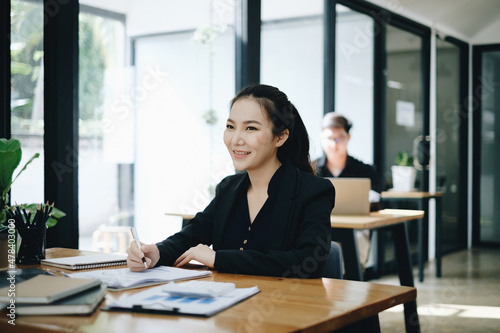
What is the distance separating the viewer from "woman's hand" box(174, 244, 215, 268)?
5.69 ft

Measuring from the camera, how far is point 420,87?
6816 mm

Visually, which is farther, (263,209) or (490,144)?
(490,144)

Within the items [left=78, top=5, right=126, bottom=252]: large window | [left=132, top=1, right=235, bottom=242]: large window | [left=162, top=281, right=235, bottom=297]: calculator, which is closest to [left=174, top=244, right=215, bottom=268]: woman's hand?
[left=162, top=281, right=235, bottom=297]: calculator

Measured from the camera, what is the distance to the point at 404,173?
6.00m

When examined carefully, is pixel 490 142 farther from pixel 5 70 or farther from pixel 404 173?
pixel 5 70

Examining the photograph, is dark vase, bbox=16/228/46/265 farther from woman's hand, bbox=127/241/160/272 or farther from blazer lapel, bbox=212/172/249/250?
blazer lapel, bbox=212/172/249/250

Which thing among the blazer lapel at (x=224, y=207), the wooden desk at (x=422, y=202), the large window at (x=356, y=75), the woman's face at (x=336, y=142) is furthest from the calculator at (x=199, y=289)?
the wooden desk at (x=422, y=202)

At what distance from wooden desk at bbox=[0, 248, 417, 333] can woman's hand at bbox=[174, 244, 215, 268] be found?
0.26 m

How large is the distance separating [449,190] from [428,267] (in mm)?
1429

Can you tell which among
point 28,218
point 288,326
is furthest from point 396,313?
point 288,326

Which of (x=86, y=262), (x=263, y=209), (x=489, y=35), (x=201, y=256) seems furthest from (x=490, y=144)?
(x=86, y=262)

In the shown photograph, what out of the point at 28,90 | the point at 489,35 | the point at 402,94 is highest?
the point at 489,35

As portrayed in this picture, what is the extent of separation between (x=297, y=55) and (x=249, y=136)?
9.67ft

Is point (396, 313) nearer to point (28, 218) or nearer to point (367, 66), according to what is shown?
point (367, 66)
